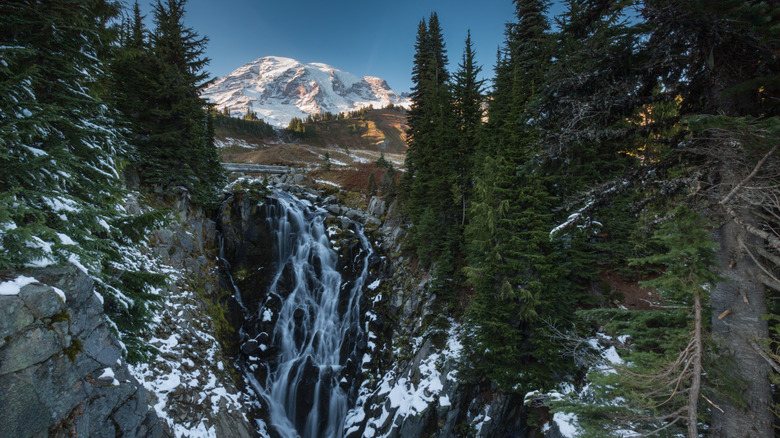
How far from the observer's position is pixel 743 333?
373 centimetres

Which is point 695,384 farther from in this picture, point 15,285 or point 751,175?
point 15,285

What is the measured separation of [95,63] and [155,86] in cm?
1134

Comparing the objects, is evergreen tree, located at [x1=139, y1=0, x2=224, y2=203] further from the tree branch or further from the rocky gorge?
the tree branch

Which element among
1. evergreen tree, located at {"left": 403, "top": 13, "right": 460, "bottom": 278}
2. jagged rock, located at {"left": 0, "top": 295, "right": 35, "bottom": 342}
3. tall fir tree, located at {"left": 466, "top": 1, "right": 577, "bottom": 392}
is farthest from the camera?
evergreen tree, located at {"left": 403, "top": 13, "right": 460, "bottom": 278}

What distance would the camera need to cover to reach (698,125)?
3.75m

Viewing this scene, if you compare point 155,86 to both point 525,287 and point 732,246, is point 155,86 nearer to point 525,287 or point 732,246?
point 525,287

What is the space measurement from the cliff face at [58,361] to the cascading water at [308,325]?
10715 millimetres

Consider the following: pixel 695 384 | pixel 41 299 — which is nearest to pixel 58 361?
pixel 41 299

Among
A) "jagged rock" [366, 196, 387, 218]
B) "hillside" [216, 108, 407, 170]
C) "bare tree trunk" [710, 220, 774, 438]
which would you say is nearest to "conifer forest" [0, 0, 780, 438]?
"bare tree trunk" [710, 220, 774, 438]

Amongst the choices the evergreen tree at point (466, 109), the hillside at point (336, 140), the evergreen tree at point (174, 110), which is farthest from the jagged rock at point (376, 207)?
the hillside at point (336, 140)

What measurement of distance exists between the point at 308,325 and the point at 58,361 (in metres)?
14.1

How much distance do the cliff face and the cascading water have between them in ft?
35.2

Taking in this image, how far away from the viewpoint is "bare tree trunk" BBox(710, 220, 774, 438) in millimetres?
3631

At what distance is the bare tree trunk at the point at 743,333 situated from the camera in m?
3.63
